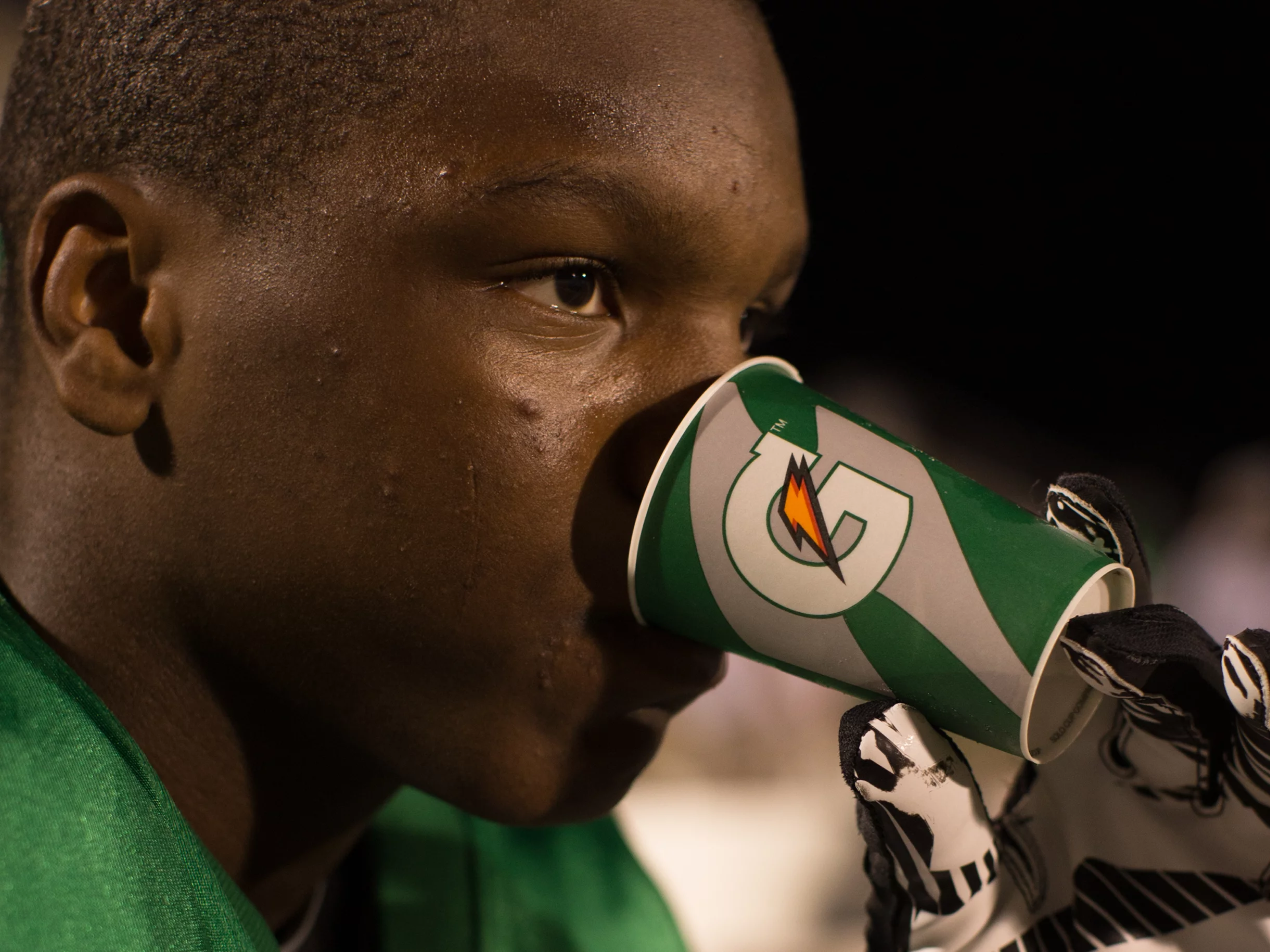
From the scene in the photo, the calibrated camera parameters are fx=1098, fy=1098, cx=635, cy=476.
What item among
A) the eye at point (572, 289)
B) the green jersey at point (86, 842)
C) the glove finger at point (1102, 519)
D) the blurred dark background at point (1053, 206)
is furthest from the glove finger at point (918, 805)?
the blurred dark background at point (1053, 206)

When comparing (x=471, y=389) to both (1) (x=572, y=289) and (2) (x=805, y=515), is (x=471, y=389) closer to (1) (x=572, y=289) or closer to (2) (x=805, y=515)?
(1) (x=572, y=289)

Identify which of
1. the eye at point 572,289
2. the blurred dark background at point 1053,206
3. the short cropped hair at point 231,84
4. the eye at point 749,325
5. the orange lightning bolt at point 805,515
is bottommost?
the blurred dark background at point 1053,206

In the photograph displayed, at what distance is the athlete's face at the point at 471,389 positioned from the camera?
0.99 metres

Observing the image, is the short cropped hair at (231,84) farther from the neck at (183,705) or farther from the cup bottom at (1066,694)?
the cup bottom at (1066,694)

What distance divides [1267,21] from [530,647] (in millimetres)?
3175

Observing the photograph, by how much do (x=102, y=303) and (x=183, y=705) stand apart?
16.0 inches

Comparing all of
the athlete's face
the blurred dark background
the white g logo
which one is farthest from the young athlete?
the blurred dark background

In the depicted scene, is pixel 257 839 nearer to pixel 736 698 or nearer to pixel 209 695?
pixel 209 695

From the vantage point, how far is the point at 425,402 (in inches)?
39.0

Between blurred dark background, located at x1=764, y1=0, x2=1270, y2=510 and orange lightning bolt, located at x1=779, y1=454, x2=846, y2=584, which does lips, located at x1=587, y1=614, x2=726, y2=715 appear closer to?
orange lightning bolt, located at x1=779, y1=454, x2=846, y2=584

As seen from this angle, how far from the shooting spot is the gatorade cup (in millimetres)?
858

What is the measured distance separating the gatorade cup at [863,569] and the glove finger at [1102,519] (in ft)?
0.25

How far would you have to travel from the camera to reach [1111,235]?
149 inches

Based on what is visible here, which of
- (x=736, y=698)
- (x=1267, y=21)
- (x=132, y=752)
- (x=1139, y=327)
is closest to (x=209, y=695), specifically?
(x=132, y=752)
